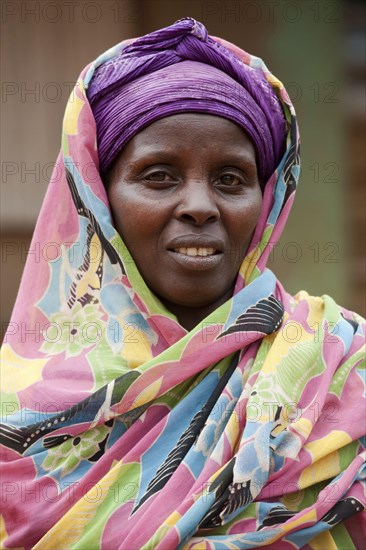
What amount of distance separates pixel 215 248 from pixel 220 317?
0.16 meters

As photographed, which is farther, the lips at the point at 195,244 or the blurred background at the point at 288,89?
the blurred background at the point at 288,89

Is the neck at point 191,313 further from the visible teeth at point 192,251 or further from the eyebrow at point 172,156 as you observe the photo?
the eyebrow at point 172,156

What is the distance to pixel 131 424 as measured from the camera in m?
2.25

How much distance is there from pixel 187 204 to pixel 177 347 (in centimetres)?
33

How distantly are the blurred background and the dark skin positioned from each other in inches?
118

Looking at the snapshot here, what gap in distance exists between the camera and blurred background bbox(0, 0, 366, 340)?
205 inches

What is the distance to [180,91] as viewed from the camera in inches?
89.0

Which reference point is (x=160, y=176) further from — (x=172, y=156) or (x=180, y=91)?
(x=180, y=91)

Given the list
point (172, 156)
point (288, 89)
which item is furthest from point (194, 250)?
point (288, 89)

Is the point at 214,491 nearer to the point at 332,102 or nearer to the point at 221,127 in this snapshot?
the point at 221,127

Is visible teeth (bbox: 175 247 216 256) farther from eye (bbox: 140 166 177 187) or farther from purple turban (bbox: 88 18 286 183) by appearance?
purple turban (bbox: 88 18 286 183)

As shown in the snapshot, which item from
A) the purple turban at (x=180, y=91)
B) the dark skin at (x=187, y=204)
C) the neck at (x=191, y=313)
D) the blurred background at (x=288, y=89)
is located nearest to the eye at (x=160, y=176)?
the dark skin at (x=187, y=204)

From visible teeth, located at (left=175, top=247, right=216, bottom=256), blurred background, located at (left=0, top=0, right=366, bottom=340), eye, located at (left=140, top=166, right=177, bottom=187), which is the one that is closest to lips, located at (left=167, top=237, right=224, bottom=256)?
visible teeth, located at (left=175, top=247, right=216, bottom=256)

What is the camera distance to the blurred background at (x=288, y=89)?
5.21 meters
